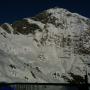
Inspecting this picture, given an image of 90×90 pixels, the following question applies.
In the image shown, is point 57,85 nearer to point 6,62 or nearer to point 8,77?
point 8,77

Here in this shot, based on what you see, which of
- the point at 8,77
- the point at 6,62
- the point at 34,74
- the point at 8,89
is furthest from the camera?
the point at 34,74

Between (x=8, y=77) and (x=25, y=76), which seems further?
(x=25, y=76)

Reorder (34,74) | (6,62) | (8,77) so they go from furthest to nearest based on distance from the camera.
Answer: (34,74), (6,62), (8,77)

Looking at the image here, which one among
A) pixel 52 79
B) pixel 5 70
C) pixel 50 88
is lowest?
pixel 52 79

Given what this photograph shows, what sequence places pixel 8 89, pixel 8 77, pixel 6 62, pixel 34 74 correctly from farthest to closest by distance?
pixel 34 74 < pixel 6 62 < pixel 8 77 < pixel 8 89

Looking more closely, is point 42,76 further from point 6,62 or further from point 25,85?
point 25,85

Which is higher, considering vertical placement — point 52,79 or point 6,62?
point 6,62

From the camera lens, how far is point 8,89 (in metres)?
37.4

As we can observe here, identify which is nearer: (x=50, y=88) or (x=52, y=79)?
(x=50, y=88)

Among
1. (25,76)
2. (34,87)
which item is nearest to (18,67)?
(25,76)

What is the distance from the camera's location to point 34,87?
3919cm

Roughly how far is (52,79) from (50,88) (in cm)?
15315

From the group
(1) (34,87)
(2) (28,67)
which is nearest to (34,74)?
(2) (28,67)

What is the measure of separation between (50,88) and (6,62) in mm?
133671
